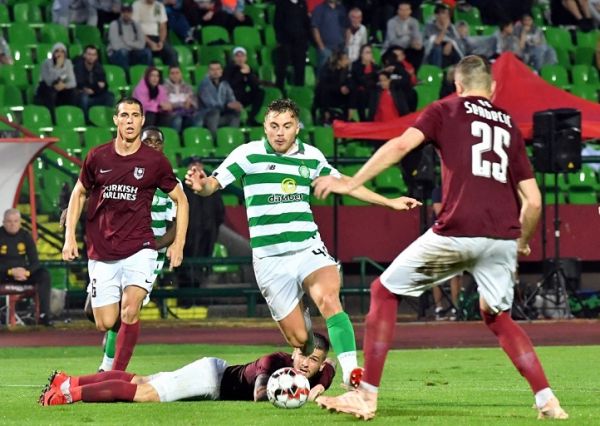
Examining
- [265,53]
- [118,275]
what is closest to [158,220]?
[118,275]

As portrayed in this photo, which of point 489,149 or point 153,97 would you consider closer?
point 489,149

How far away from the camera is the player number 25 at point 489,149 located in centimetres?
1019

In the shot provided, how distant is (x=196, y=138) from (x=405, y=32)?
514 centimetres

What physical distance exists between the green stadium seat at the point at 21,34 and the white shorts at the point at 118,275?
17.2 meters

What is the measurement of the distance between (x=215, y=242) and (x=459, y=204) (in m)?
15.9

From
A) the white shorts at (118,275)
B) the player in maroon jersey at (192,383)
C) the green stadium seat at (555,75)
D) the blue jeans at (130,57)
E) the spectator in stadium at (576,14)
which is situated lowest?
the player in maroon jersey at (192,383)

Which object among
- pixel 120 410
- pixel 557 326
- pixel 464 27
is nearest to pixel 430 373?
pixel 120 410

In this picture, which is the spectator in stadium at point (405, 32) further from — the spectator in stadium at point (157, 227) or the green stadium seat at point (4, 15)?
the spectator in stadium at point (157, 227)

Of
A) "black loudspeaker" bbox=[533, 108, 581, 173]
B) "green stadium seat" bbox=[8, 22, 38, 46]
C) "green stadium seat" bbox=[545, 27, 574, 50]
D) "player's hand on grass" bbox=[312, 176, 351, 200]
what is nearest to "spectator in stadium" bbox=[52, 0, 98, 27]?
"green stadium seat" bbox=[8, 22, 38, 46]

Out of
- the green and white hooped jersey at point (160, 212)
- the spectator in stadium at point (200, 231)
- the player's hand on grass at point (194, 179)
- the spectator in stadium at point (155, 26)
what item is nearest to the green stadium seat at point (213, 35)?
the spectator in stadium at point (155, 26)

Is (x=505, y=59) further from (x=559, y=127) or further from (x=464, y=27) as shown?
(x=464, y=27)

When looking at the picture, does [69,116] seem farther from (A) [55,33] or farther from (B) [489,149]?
(B) [489,149]

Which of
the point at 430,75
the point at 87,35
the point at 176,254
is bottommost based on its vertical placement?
the point at 176,254

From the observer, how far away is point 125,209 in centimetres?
1322
